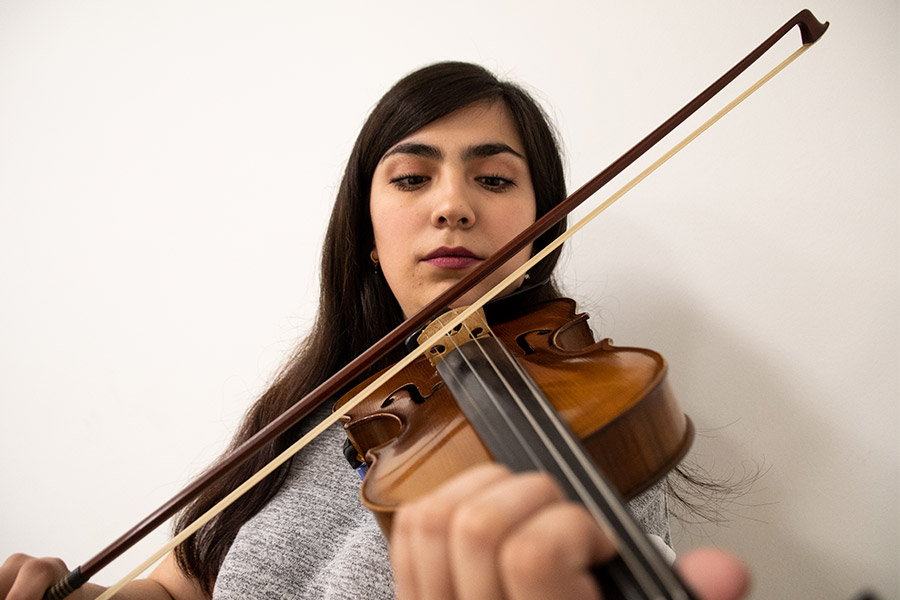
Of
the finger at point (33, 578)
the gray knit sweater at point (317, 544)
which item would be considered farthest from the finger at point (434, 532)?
the finger at point (33, 578)

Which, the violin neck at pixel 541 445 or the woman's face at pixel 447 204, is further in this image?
the woman's face at pixel 447 204

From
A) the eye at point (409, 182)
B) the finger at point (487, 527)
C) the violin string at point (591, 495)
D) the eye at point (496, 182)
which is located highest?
the eye at point (409, 182)

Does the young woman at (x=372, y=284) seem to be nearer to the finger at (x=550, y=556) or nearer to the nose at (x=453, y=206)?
the nose at (x=453, y=206)

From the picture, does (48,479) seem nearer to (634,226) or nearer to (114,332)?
(114,332)

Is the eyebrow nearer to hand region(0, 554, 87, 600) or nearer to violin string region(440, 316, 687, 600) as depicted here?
violin string region(440, 316, 687, 600)

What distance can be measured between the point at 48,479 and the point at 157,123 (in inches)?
31.5

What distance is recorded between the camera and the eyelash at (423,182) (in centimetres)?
69

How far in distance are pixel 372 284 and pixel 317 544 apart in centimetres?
39

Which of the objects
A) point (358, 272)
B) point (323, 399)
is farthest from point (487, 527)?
point (358, 272)

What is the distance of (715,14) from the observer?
842 millimetres

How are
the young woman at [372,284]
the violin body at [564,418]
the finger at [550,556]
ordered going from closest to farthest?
the finger at [550,556] < the violin body at [564,418] < the young woman at [372,284]

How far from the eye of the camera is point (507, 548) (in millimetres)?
265

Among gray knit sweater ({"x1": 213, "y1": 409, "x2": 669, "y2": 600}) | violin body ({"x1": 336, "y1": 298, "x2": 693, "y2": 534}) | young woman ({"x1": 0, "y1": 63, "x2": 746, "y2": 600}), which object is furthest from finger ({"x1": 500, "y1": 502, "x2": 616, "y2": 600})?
gray knit sweater ({"x1": 213, "y1": 409, "x2": 669, "y2": 600})

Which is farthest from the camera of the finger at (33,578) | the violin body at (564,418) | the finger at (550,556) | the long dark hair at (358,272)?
the long dark hair at (358,272)
